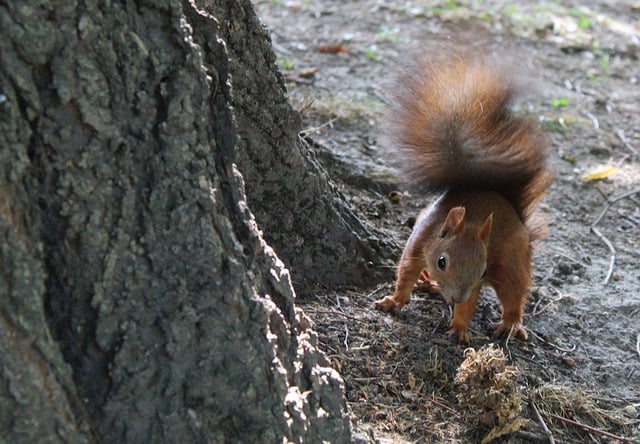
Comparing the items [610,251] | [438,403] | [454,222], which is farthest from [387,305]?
[610,251]

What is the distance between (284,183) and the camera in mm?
2596

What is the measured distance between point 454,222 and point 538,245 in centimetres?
75

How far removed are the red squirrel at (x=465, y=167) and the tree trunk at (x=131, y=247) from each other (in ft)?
3.68

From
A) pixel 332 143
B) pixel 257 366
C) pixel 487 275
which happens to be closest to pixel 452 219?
pixel 487 275

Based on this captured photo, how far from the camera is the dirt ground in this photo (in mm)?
2348

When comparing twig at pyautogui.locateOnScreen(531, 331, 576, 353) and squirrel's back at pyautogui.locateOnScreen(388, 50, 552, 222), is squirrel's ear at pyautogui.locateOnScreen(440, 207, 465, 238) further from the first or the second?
twig at pyautogui.locateOnScreen(531, 331, 576, 353)

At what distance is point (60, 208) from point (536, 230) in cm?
206

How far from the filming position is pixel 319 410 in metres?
1.83

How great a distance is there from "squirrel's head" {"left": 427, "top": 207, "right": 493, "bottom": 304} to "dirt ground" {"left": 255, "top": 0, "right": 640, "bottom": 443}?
0.48 ft

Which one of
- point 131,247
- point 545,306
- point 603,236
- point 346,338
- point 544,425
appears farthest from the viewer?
point 603,236

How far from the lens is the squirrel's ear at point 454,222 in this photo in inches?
112

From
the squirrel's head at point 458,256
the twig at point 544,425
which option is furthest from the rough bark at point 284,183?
the twig at point 544,425

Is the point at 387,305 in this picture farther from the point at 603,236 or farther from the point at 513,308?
the point at 603,236

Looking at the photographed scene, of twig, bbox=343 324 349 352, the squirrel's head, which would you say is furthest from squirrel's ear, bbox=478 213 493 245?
twig, bbox=343 324 349 352
